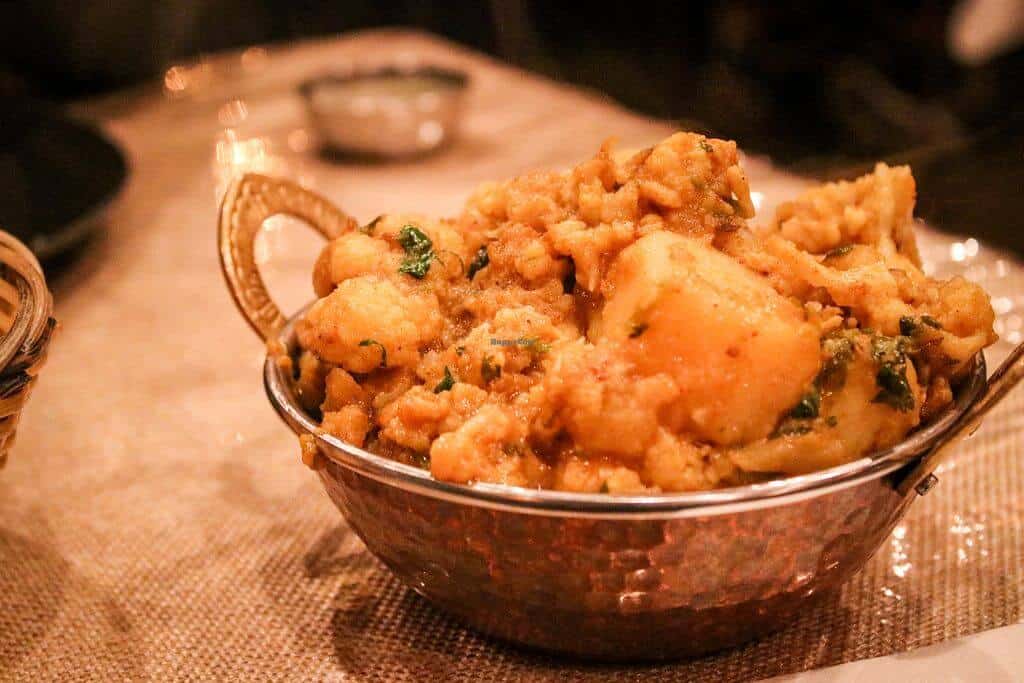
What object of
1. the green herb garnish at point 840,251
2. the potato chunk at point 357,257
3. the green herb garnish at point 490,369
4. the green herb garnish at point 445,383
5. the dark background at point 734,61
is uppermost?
the potato chunk at point 357,257

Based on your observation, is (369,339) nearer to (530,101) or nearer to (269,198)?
(269,198)

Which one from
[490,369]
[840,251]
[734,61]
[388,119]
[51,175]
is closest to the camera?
[490,369]

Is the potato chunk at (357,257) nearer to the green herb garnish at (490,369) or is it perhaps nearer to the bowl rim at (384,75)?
the green herb garnish at (490,369)

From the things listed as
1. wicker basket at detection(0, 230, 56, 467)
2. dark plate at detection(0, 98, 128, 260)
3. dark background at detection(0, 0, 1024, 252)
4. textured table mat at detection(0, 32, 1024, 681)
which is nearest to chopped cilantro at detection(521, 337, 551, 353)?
textured table mat at detection(0, 32, 1024, 681)

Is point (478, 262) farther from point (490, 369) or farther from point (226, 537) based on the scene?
point (226, 537)

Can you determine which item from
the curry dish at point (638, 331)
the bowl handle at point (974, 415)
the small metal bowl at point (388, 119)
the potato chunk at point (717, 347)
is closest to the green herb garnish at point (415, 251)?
the curry dish at point (638, 331)

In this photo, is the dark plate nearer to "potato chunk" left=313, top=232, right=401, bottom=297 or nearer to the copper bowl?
"potato chunk" left=313, top=232, right=401, bottom=297

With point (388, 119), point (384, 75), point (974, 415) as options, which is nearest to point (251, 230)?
point (974, 415)

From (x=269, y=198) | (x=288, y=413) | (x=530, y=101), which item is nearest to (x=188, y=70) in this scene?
(x=530, y=101)
